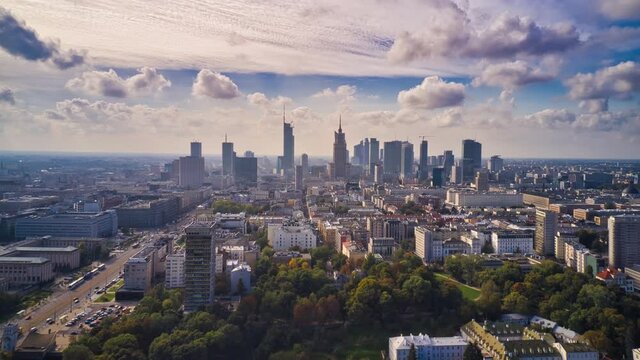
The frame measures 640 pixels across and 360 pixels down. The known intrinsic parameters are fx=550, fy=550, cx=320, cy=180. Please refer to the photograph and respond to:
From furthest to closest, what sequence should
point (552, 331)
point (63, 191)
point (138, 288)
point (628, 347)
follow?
point (63, 191)
point (138, 288)
point (552, 331)
point (628, 347)

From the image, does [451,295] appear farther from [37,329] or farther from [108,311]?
[37,329]

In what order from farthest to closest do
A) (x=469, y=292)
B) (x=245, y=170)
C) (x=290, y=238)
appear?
(x=245, y=170), (x=290, y=238), (x=469, y=292)

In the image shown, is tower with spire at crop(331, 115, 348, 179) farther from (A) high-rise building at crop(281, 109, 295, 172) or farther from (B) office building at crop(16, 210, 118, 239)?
(B) office building at crop(16, 210, 118, 239)

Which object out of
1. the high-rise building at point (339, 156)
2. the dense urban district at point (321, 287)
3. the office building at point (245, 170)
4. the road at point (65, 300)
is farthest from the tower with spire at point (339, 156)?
the road at point (65, 300)

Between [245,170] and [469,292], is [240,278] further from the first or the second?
[245,170]

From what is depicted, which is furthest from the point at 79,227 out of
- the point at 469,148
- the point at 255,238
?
the point at 469,148

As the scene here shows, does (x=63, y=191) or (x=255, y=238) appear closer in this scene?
(x=255, y=238)

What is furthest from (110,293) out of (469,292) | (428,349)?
(469,292)

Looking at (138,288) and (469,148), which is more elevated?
(469,148)
